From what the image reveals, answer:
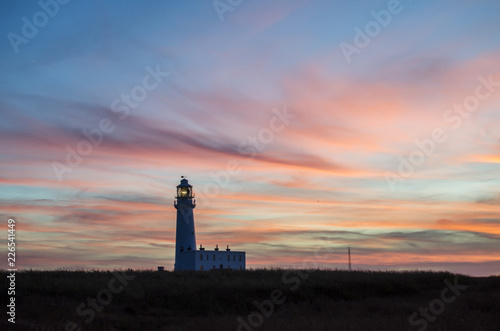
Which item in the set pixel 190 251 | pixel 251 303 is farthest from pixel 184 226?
pixel 251 303

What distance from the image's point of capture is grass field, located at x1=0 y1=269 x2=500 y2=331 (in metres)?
18.9

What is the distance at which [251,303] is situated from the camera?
24453 mm

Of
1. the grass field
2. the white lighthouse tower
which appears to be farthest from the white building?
the grass field

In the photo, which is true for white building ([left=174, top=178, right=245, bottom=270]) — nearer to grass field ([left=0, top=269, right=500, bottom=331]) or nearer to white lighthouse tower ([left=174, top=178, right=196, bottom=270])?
white lighthouse tower ([left=174, top=178, right=196, bottom=270])

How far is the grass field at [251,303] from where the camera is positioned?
18.9 m

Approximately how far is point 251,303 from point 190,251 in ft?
84.6

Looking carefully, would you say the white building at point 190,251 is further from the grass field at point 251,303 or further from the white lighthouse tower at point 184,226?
the grass field at point 251,303

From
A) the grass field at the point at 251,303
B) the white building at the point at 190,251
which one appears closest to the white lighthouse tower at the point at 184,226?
the white building at the point at 190,251

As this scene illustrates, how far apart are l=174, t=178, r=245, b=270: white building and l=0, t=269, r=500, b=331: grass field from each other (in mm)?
17102

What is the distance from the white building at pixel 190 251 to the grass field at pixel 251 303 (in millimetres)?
17102

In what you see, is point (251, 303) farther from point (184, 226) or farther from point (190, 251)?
point (184, 226)

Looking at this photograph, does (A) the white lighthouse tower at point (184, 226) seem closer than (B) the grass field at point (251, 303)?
No

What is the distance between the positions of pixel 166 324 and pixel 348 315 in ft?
24.2

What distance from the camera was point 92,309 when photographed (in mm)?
21469
